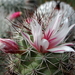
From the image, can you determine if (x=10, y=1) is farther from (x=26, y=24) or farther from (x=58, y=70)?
(x=58, y=70)

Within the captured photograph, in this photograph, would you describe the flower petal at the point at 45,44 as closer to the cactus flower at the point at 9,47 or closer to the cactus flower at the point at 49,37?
the cactus flower at the point at 49,37

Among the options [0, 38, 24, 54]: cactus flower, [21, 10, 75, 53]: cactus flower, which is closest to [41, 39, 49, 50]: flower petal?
[21, 10, 75, 53]: cactus flower

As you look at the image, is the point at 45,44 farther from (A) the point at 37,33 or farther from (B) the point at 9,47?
(B) the point at 9,47

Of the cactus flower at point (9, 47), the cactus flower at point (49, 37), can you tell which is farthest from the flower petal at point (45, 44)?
the cactus flower at point (9, 47)

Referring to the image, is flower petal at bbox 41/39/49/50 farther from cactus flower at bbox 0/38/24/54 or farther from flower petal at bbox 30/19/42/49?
cactus flower at bbox 0/38/24/54

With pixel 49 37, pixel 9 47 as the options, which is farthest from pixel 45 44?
pixel 9 47

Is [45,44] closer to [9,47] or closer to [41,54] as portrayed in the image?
[41,54]

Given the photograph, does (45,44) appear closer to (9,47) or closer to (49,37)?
(49,37)

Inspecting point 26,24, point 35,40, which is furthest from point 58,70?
point 26,24

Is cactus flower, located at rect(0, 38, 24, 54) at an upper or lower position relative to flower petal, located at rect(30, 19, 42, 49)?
lower
